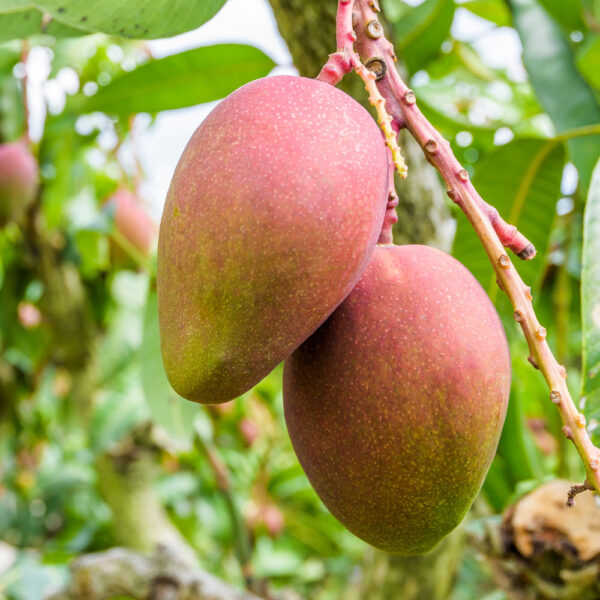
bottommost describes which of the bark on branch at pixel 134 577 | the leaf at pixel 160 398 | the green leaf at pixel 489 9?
the bark on branch at pixel 134 577

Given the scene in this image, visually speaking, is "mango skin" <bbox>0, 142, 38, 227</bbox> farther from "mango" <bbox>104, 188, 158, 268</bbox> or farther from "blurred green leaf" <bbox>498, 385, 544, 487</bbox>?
"blurred green leaf" <bbox>498, 385, 544, 487</bbox>

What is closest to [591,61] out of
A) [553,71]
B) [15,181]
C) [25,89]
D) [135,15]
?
[553,71]

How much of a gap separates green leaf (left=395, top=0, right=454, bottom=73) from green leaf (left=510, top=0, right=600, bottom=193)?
13cm

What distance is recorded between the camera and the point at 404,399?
46 cm

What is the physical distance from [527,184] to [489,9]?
24.8 inches

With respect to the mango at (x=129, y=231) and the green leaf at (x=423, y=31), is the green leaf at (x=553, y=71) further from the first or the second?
the mango at (x=129, y=231)

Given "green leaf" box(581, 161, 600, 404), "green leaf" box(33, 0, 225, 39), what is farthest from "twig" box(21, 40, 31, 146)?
"green leaf" box(581, 161, 600, 404)

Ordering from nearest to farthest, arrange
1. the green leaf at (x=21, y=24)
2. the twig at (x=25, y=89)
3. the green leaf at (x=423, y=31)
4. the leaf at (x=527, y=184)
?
the green leaf at (x=21, y=24) < the leaf at (x=527, y=184) < the green leaf at (x=423, y=31) < the twig at (x=25, y=89)

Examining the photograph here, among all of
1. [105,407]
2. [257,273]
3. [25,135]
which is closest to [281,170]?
[257,273]

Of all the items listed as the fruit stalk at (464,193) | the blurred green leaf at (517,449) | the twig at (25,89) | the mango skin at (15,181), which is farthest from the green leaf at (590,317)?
the twig at (25,89)

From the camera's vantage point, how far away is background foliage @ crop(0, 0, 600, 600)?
878 mm

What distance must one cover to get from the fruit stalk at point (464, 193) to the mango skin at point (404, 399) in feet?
0.15

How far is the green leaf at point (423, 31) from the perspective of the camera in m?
1.12

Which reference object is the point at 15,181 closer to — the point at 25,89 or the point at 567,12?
the point at 25,89
